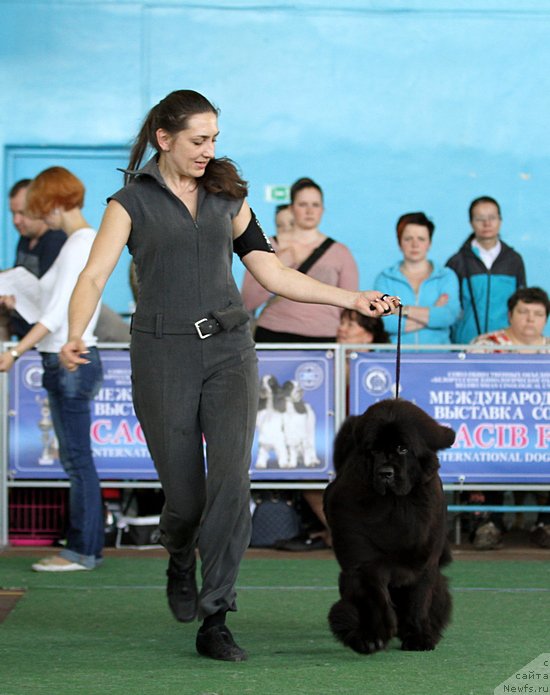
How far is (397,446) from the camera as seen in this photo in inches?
205

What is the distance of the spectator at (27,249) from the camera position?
8.05 metres

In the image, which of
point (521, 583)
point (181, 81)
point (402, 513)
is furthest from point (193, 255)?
point (181, 81)

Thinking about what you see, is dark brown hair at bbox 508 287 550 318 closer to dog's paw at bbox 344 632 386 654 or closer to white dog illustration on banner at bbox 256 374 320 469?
white dog illustration on banner at bbox 256 374 320 469

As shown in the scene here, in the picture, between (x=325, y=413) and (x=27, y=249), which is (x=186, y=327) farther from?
(x=27, y=249)

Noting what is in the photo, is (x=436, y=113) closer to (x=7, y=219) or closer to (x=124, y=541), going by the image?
(x=7, y=219)

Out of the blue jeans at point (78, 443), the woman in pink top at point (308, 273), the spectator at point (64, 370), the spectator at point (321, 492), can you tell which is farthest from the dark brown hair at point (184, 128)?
the woman in pink top at point (308, 273)

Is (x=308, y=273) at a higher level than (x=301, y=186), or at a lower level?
lower

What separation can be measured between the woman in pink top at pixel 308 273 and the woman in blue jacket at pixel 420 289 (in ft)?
1.18

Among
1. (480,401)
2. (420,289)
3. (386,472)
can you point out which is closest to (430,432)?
(386,472)

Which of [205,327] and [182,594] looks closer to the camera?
[205,327]

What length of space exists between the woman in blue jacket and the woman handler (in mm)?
4216

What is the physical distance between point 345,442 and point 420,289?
415cm

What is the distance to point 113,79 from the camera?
1162 centimetres

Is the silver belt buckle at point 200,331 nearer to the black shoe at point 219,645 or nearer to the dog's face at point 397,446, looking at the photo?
the dog's face at point 397,446
